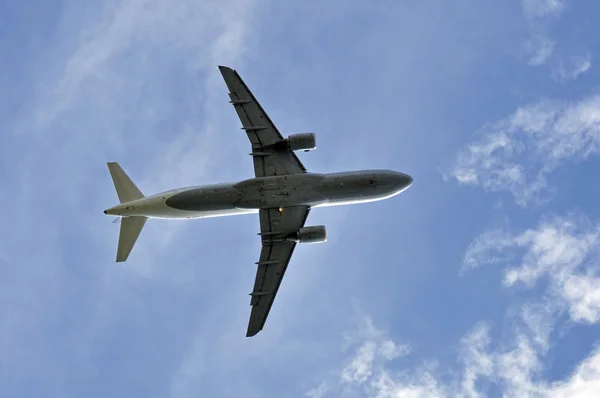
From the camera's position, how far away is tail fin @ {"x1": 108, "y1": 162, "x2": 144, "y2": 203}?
4594cm

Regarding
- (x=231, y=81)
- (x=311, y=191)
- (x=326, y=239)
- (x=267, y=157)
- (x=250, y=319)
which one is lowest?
(x=250, y=319)

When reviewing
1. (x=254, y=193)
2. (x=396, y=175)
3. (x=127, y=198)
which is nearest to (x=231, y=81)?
(x=254, y=193)

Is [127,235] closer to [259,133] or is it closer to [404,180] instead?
[259,133]

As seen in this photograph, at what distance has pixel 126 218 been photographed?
45000 millimetres

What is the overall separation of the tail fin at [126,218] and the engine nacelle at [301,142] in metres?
13.8

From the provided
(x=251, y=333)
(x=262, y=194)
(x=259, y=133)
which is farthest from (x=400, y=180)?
(x=251, y=333)

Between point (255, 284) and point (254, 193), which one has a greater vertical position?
point (254, 193)

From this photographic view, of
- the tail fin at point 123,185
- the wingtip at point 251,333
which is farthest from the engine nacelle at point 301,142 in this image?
the wingtip at point 251,333

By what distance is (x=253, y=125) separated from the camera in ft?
151

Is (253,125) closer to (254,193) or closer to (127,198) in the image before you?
(254,193)

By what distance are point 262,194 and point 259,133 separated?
5.62 metres

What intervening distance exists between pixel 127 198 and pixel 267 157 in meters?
12.6

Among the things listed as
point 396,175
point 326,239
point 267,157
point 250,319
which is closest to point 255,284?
point 250,319

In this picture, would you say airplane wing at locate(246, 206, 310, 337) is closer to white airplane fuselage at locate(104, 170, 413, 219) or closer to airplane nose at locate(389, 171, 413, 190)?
white airplane fuselage at locate(104, 170, 413, 219)
